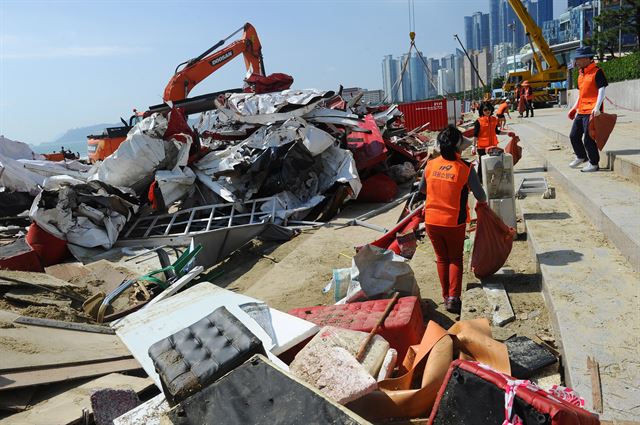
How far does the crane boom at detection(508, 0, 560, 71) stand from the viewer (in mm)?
24847

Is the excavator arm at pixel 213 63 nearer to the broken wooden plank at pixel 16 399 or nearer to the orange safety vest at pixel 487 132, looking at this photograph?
the orange safety vest at pixel 487 132

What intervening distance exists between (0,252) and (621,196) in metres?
8.16

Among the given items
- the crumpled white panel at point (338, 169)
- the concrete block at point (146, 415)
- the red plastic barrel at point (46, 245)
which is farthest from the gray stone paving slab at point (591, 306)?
the red plastic barrel at point (46, 245)

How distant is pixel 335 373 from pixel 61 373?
6.49 feet

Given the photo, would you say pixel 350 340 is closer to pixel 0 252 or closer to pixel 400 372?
pixel 400 372

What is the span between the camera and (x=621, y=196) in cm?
518

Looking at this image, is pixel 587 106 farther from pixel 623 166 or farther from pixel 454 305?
pixel 454 305

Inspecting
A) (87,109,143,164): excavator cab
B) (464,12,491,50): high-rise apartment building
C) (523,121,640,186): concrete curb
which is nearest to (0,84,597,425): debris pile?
(523,121,640,186): concrete curb

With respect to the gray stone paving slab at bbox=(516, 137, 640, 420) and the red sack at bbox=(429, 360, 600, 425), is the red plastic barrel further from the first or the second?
the red sack at bbox=(429, 360, 600, 425)

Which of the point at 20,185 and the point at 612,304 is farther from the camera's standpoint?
the point at 20,185

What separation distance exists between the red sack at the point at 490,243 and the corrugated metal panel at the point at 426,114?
18.6 metres

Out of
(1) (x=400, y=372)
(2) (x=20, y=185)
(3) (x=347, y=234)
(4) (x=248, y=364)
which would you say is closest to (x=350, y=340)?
(1) (x=400, y=372)

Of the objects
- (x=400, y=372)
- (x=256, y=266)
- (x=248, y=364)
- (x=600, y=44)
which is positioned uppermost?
(x=600, y=44)

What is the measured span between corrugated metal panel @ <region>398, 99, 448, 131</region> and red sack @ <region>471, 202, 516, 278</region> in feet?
61.1
